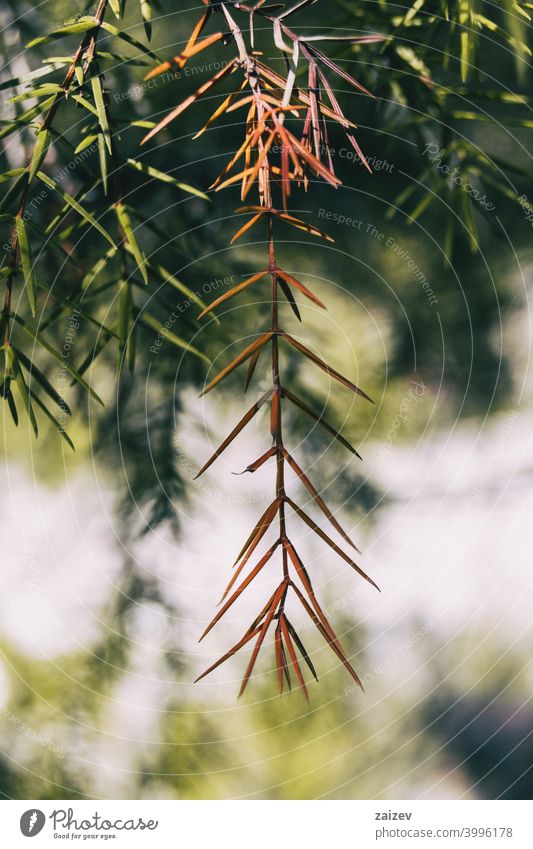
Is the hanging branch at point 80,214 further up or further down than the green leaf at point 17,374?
further up

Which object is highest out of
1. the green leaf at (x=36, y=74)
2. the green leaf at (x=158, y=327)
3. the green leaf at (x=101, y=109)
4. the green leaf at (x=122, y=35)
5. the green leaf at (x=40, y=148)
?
the green leaf at (x=122, y=35)

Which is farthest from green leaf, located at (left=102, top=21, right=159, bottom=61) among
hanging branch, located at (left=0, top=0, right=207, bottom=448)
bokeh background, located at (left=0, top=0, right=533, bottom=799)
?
bokeh background, located at (left=0, top=0, right=533, bottom=799)

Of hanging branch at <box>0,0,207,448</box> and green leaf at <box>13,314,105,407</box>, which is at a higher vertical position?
hanging branch at <box>0,0,207,448</box>

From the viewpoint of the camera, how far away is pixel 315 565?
1.52 feet

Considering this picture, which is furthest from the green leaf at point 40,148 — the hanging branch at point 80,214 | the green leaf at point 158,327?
the green leaf at point 158,327

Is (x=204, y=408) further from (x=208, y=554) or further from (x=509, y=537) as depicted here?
(x=509, y=537)

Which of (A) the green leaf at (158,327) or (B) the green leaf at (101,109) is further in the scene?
(A) the green leaf at (158,327)

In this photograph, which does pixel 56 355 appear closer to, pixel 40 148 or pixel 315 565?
pixel 40 148

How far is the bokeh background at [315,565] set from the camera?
45 cm

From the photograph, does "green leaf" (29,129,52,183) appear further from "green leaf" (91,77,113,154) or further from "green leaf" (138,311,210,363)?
"green leaf" (138,311,210,363)

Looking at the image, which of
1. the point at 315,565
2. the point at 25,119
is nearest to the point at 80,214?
the point at 25,119

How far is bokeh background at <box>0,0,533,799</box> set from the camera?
453 millimetres

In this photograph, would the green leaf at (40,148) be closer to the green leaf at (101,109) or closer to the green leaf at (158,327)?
the green leaf at (101,109)
